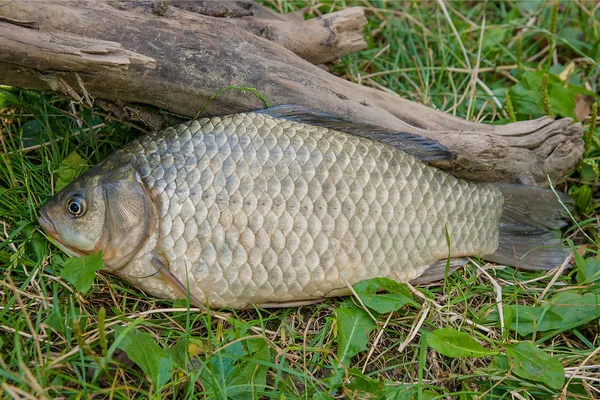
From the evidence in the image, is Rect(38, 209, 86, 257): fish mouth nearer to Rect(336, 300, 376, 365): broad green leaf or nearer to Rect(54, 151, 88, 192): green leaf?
Rect(54, 151, 88, 192): green leaf

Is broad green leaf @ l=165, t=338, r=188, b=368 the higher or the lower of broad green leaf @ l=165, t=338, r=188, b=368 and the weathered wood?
the lower

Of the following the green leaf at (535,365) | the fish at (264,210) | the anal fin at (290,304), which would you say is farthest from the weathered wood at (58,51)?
the green leaf at (535,365)

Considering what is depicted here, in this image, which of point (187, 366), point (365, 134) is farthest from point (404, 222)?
point (187, 366)

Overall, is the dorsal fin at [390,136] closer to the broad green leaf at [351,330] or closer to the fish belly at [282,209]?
the fish belly at [282,209]

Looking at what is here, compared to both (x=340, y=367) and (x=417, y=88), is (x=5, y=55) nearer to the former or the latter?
(x=340, y=367)

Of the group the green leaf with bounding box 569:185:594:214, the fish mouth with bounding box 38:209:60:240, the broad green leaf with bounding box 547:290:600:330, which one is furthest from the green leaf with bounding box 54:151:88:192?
the green leaf with bounding box 569:185:594:214

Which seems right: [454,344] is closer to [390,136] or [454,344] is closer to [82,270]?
[390,136]
